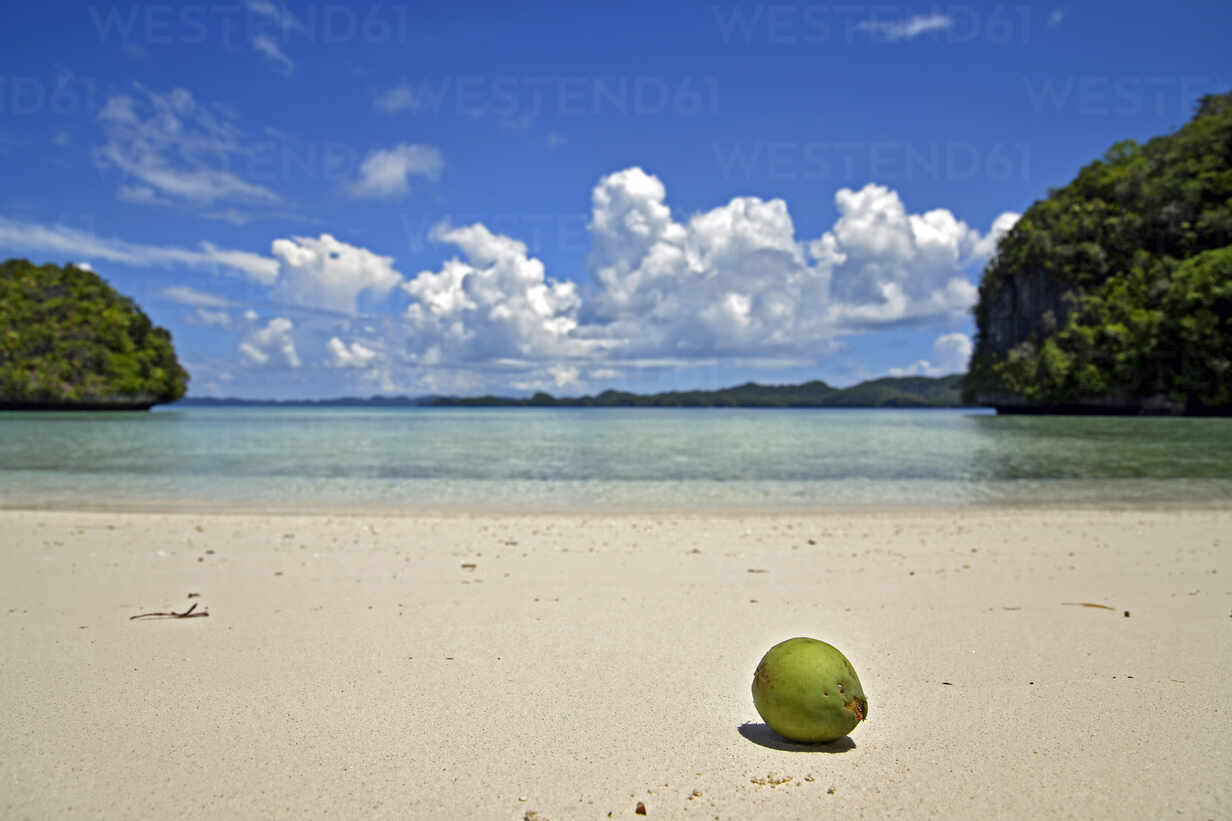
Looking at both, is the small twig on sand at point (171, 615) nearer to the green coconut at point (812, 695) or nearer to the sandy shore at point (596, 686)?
the sandy shore at point (596, 686)

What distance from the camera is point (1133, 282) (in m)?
74.0

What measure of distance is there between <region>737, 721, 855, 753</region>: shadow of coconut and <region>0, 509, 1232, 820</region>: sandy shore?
0.02 metres

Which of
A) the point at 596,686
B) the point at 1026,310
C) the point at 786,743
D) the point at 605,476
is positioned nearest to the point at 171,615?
the point at 596,686

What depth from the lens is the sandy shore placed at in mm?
2793

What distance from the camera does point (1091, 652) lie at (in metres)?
4.54

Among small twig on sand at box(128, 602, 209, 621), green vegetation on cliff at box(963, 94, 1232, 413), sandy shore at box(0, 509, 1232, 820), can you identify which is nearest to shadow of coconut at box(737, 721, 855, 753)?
sandy shore at box(0, 509, 1232, 820)

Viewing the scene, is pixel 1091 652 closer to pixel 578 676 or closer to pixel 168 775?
pixel 578 676

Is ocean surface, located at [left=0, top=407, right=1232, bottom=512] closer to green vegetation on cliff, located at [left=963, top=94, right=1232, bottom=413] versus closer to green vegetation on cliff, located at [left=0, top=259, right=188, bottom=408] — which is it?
green vegetation on cliff, located at [left=963, top=94, right=1232, bottom=413]

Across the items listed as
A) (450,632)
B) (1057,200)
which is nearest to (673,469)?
(450,632)

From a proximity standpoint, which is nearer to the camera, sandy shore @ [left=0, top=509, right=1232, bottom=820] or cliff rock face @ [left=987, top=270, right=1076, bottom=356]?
sandy shore @ [left=0, top=509, right=1232, bottom=820]

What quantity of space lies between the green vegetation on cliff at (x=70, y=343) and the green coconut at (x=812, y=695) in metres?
117

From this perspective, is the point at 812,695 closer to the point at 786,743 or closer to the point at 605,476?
the point at 786,743

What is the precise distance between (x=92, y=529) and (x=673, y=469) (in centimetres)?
1534

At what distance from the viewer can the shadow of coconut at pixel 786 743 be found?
124 inches
